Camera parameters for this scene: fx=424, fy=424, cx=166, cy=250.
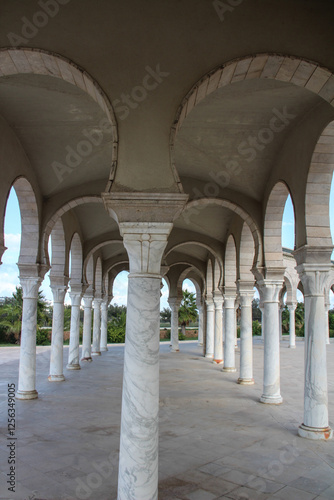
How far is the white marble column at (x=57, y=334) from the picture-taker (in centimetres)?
1202

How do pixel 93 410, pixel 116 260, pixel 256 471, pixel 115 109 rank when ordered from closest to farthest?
pixel 115 109, pixel 256 471, pixel 93 410, pixel 116 260

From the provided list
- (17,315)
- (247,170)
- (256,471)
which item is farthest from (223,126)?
(17,315)

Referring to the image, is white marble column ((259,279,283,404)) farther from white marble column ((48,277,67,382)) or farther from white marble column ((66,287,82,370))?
white marble column ((66,287,82,370))

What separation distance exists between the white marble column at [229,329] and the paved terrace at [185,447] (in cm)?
275

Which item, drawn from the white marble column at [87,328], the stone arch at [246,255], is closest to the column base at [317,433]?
the stone arch at [246,255]

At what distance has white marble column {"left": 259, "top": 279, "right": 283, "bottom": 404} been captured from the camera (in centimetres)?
938

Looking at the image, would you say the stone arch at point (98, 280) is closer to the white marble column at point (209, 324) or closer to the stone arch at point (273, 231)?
the white marble column at point (209, 324)

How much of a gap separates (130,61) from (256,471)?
526 centimetres

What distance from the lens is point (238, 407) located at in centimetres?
920

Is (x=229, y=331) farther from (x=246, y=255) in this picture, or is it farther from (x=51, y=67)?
(x=51, y=67)

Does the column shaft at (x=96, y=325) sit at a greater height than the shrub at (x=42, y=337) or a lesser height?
greater

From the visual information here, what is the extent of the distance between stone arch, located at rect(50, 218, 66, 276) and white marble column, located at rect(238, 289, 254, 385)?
513cm

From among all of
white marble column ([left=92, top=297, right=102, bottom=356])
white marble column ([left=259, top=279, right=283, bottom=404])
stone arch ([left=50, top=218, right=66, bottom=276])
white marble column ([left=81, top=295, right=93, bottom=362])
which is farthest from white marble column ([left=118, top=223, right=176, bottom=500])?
white marble column ([left=92, top=297, right=102, bottom=356])

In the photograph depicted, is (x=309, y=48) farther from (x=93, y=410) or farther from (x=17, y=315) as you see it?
(x=17, y=315)
